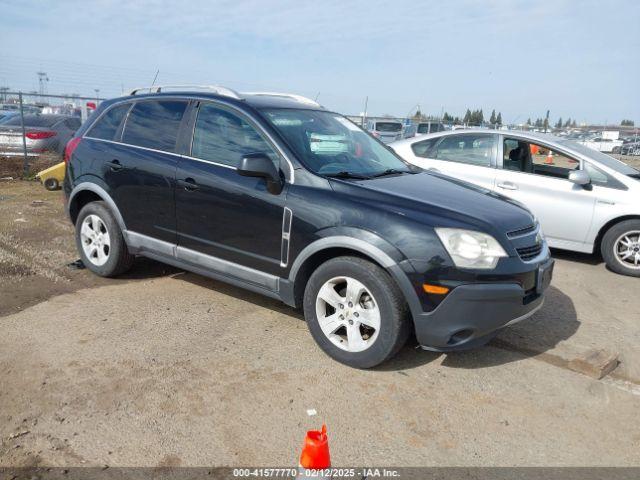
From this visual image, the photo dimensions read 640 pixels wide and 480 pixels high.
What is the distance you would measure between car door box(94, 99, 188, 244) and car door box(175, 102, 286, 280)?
16 centimetres

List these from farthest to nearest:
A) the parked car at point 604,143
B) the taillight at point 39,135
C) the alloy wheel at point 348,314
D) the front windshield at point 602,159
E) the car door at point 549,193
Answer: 1. the parked car at point 604,143
2. the taillight at point 39,135
3. the front windshield at point 602,159
4. the car door at point 549,193
5. the alloy wheel at point 348,314

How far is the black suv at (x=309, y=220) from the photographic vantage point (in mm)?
3203

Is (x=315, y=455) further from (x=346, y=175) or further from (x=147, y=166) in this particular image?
(x=147, y=166)

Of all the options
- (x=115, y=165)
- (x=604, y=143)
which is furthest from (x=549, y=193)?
(x=604, y=143)

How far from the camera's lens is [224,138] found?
4.12m

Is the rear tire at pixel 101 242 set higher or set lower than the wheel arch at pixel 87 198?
lower

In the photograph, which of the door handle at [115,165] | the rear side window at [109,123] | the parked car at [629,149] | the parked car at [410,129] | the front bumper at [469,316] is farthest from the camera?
the parked car at [629,149]

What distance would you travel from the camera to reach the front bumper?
3139 mm

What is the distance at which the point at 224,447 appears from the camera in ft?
8.79

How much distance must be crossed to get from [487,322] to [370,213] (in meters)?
1.00

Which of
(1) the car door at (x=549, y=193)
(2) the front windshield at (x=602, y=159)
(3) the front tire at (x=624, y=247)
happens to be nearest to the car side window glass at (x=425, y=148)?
(1) the car door at (x=549, y=193)

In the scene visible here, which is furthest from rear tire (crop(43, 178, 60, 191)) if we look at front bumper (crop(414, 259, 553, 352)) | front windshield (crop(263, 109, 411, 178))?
front bumper (crop(414, 259, 553, 352))

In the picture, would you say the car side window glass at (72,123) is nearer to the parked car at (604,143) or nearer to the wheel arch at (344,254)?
the wheel arch at (344,254)

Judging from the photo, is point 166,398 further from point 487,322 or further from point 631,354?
point 631,354
